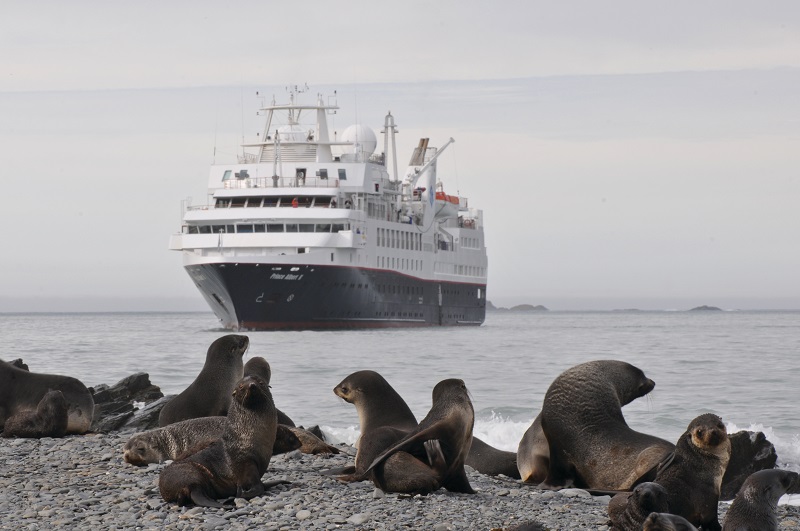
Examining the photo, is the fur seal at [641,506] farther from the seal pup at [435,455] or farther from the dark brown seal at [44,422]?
the dark brown seal at [44,422]

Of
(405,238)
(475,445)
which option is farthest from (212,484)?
(405,238)

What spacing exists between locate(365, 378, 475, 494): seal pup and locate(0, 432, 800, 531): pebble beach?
0.09 m

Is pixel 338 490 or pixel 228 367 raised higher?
pixel 228 367

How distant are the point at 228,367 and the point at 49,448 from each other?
1.52 metres

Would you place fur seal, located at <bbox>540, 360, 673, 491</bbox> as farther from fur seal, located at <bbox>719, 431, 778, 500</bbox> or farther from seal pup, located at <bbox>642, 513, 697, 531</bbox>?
seal pup, located at <bbox>642, 513, 697, 531</bbox>

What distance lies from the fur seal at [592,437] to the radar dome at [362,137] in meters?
49.2

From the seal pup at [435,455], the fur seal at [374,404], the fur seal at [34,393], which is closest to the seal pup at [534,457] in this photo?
the fur seal at [374,404]

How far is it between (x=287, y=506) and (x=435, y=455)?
0.98 metres

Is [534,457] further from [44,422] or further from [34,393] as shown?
[34,393]

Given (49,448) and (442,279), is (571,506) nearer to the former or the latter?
(49,448)

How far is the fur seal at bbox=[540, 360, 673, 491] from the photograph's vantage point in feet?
24.6

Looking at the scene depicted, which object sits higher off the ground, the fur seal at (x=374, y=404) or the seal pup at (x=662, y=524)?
the fur seal at (x=374, y=404)

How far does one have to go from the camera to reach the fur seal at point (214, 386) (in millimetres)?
9227

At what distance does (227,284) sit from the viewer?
4453cm
